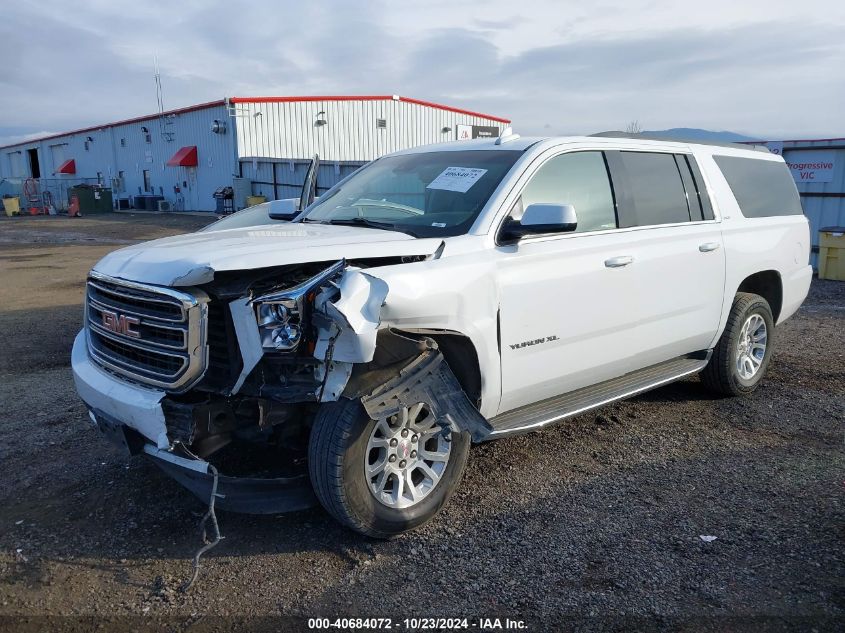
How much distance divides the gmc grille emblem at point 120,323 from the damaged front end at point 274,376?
1.1 inches

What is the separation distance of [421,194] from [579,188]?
0.99 metres

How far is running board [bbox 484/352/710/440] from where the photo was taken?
3.93 meters

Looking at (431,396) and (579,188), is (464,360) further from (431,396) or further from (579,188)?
(579,188)

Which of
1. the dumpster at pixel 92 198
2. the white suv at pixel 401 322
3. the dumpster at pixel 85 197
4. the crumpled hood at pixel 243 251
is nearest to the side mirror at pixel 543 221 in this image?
the white suv at pixel 401 322

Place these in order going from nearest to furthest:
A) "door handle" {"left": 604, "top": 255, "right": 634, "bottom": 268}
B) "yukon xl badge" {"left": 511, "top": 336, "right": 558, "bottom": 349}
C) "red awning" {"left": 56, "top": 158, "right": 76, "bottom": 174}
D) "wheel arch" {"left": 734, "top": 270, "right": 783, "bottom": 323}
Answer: "yukon xl badge" {"left": 511, "top": 336, "right": 558, "bottom": 349}
"door handle" {"left": 604, "top": 255, "right": 634, "bottom": 268}
"wheel arch" {"left": 734, "top": 270, "right": 783, "bottom": 323}
"red awning" {"left": 56, "top": 158, "right": 76, "bottom": 174}

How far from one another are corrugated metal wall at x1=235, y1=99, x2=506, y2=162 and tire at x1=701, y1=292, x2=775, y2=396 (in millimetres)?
26371

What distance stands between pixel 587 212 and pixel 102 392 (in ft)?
9.72

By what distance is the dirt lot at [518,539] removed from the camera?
121 inches

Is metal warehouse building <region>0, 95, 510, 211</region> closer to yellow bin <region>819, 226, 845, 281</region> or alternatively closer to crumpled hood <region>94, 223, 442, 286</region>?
yellow bin <region>819, 226, 845, 281</region>

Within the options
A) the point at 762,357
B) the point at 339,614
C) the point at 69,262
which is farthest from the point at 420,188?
the point at 69,262

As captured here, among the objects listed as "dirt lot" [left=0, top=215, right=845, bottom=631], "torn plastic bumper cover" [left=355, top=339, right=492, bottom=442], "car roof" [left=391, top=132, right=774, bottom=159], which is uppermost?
"car roof" [left=391, top=132, right=774, bottom=159]

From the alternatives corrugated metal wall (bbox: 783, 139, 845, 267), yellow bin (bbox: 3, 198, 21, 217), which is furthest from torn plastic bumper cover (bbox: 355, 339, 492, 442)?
yellow bin (bbox: 3, 198, 21, 217)

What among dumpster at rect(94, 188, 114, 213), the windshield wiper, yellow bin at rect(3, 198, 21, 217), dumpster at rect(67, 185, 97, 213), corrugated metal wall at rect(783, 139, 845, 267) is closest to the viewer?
the windshield wiper

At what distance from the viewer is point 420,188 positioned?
450 centimetres
